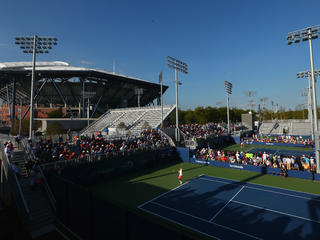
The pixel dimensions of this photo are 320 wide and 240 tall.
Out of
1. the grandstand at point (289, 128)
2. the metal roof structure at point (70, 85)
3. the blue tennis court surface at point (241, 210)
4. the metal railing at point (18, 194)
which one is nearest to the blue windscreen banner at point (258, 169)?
the blue tennis court surface at point (241, 210)

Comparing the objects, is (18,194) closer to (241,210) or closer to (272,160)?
(241,210)

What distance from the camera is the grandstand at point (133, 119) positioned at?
35688 millimetres

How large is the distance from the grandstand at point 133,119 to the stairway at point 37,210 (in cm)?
2293

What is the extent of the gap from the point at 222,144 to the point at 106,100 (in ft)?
159

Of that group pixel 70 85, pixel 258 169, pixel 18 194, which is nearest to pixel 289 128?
pixel 258 169

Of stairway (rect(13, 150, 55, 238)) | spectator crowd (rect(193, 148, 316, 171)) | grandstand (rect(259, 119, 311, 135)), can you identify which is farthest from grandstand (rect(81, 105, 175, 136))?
grandstand (rect(259, 119, 311, 135))

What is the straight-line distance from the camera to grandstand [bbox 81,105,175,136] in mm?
35688

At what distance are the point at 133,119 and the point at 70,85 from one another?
3096cm

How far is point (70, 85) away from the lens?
194 ft

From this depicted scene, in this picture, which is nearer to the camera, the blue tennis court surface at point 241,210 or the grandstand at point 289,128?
the blue tennis court surface at point 241,210

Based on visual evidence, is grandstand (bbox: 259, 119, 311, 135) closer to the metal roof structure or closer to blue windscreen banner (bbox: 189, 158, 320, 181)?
blue windscreen banner (bbox: 189, 158, 320, 181)

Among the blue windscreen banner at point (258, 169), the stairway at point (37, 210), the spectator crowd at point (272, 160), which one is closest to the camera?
the stairway at point (37, 210)

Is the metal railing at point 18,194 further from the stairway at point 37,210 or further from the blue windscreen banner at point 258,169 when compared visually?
the blue windscreen banner at point 258,169

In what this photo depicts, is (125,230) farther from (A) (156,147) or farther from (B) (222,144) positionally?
(B) (222,144)
